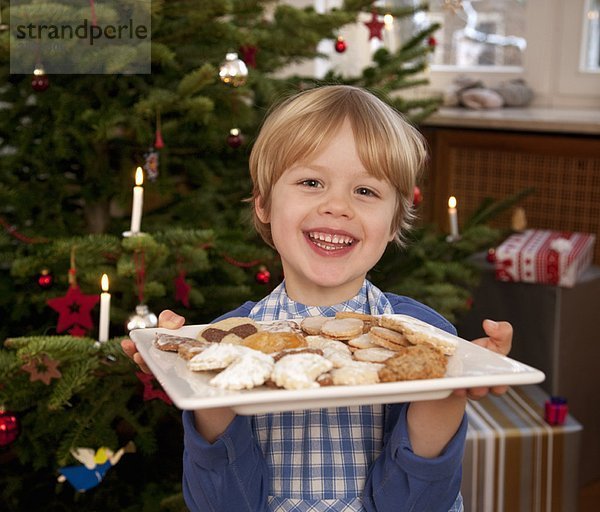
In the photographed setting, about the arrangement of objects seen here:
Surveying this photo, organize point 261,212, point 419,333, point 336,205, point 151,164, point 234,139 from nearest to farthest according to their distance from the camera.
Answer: point 419,333
point 336,205
point 261,212
point 151,164
point 234,139

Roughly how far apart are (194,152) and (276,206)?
0.90 metres

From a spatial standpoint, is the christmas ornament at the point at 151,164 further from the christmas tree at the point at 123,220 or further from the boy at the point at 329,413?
the boy at the point at 329,413

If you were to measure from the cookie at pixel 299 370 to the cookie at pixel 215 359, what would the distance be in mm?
42

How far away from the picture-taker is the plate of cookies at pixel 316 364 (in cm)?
75

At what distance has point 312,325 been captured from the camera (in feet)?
3.07

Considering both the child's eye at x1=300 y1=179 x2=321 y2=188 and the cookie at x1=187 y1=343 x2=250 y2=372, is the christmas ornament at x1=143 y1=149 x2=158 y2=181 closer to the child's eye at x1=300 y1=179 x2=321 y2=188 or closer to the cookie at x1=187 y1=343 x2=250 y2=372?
the child's eye at x1=300 y1=179 x2=321 y2=188

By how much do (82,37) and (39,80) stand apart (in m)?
0.11

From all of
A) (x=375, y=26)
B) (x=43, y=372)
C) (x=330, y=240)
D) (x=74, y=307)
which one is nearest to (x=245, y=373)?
(x=330, y=240)

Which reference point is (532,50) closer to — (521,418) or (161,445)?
(521,418)

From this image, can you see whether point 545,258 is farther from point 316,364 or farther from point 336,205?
point 316,364

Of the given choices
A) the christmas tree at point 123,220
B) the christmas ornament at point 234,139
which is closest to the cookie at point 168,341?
the christmas tree at point 123,220

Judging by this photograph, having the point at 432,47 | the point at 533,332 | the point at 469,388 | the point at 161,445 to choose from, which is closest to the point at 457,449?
the point at 469,388

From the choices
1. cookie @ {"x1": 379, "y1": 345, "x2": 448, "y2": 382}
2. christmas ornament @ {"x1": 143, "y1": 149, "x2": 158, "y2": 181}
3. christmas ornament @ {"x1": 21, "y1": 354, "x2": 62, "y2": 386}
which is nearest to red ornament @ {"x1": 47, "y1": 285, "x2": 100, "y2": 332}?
christmas ornament @ {"x1": 21, "y1": 354, "x2": 62, "y2": 386}

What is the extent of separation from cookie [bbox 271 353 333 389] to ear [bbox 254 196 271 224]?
0.37 metres
